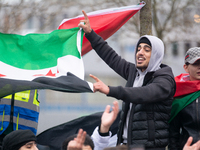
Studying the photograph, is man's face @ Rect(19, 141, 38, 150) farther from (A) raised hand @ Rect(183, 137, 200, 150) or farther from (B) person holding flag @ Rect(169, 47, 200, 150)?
(A) raised hand @ Rect(183, 137, 200, 150)

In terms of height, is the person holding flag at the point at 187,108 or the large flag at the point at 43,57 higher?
the large flag at the point at 43,57

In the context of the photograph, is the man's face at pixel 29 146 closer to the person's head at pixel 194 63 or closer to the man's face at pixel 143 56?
the man's face at pixel 143 56

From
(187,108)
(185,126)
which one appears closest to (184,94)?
(187,108)

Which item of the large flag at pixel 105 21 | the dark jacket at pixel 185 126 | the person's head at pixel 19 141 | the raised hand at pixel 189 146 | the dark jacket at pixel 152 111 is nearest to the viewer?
the raised hand at pixel 189 146

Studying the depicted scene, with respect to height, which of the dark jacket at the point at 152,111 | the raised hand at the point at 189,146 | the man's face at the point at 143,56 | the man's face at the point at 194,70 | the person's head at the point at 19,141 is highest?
the man's face at the point at 143,56

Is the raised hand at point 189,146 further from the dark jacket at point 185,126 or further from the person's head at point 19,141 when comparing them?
the person's head at point 19,141

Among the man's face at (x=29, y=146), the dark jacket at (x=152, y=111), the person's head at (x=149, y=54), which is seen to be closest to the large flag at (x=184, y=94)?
the dark jacket at (x=152, y=111)

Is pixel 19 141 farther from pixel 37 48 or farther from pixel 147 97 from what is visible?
pixel 147 97

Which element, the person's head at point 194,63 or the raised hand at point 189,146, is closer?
the raised hand at point 189,146

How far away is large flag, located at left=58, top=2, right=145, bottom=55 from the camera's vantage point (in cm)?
443

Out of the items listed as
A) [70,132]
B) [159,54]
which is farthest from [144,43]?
[70,132]

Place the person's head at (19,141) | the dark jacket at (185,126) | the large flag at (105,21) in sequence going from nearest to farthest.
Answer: the dark jacket at (185,126) → the person's head at (19,141) → the large flag at (105,21)

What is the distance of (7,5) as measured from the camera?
945 centimetres

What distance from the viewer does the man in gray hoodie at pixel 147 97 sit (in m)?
2.96
